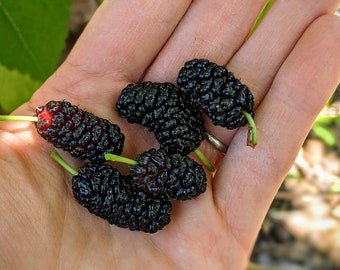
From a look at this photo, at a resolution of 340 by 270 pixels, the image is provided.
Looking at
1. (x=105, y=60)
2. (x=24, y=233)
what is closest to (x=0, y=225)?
(x=24, y=233)

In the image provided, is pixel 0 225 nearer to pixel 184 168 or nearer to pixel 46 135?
pixel 46 135

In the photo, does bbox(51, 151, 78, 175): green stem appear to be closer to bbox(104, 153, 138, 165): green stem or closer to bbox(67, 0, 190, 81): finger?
bbox(104, 153, 138, 165): green stem

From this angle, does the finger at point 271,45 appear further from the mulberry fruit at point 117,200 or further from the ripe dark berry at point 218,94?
the mulberry fruit at point 117,200

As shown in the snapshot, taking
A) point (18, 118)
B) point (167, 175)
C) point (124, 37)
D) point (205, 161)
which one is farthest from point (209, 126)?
point (18, 118)

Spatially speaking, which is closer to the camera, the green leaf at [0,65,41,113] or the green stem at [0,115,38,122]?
the green stem at [0,115,38,122]

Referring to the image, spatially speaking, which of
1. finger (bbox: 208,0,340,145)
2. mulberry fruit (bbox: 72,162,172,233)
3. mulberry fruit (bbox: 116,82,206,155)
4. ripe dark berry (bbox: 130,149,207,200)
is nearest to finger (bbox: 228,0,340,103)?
finger (bbox: 208,0,340,145)

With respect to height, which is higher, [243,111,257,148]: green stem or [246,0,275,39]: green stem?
[246,0,275,39]: green stem

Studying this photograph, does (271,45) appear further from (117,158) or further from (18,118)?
(18,118)
